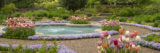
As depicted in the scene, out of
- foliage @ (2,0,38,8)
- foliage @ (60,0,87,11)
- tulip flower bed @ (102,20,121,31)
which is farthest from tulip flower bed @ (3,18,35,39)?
foliage @ (2,0,38,8)

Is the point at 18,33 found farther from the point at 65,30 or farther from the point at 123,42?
the point at 123,42

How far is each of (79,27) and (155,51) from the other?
6636 millimetres

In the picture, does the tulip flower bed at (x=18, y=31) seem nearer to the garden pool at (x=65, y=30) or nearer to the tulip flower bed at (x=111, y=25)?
the garden pool at (x=65, y=30)

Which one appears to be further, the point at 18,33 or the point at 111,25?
the point at 111,25

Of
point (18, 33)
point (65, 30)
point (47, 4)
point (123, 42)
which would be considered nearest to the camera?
point (123, 42)

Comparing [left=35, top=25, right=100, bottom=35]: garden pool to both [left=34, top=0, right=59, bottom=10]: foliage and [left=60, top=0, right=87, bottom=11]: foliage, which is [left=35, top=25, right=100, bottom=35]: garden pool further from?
[left=34, top=0, right=59, bottom=10]: foliage

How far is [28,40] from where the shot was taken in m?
7.11

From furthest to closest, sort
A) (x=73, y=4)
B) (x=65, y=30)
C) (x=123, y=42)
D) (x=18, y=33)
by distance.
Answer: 1. (x=73, y=4)
2. (x=65, y=30)
3. (x=18, y=33)
4. (x=123, y=42)

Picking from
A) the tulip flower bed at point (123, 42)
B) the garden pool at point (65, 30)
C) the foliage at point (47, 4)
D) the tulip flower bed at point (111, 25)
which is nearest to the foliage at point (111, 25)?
the tulip flower bed at point (111, 25)

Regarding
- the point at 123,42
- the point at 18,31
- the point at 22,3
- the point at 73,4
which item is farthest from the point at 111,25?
the point at 22,3

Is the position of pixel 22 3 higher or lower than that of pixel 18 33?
lower

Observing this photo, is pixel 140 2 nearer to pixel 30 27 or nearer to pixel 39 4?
pixel 39 4

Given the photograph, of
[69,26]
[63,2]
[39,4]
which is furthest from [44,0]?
[69,26]

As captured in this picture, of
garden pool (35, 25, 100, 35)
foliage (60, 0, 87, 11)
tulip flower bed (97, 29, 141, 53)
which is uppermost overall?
tulip flower bed (97, 29, 141, 53)
